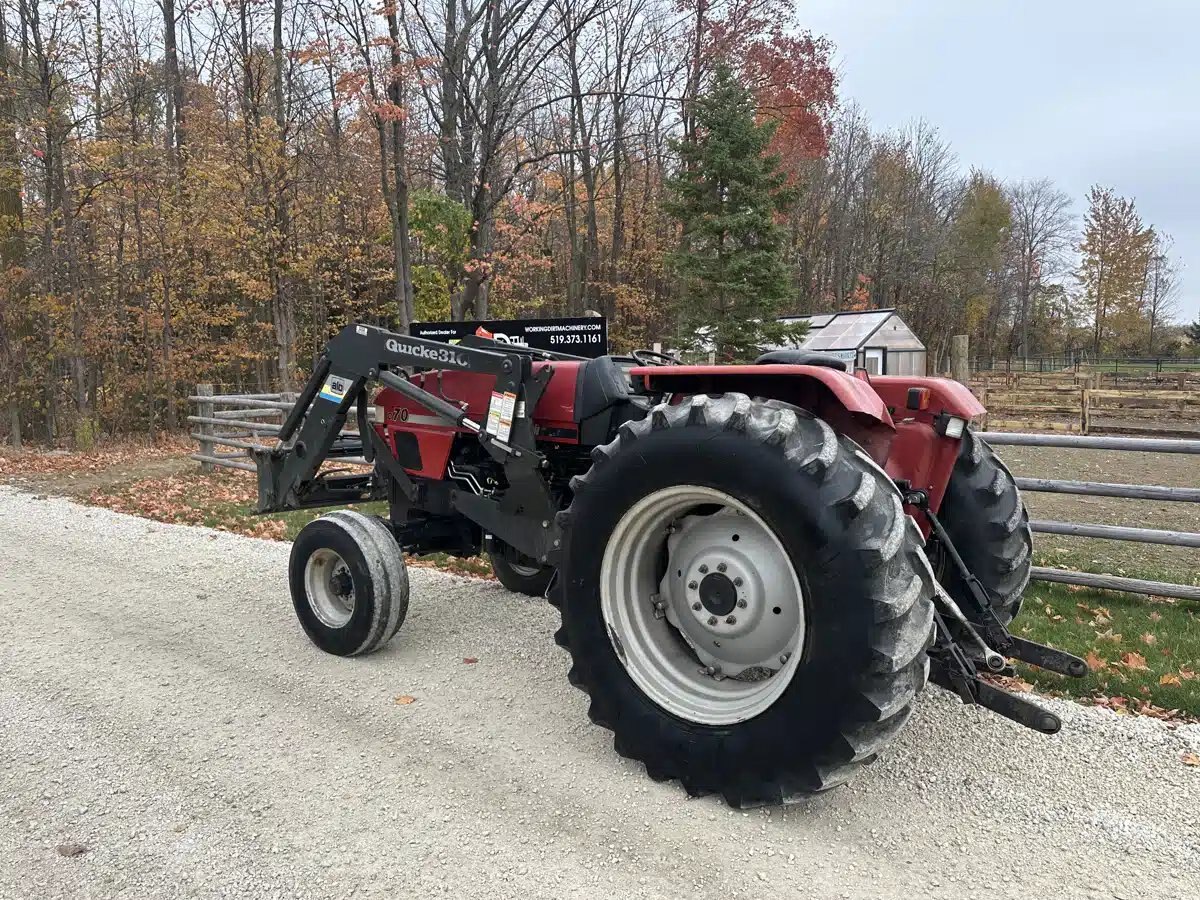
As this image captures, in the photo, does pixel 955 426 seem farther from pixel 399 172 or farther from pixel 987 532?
pixel 399 172

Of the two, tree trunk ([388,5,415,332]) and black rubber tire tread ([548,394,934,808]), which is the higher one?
tree trunk ([388,5,415,332])

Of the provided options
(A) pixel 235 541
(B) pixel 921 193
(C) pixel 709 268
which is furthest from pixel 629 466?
(B) pixel 921 193

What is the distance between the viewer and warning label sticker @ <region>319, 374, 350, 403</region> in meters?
4.67

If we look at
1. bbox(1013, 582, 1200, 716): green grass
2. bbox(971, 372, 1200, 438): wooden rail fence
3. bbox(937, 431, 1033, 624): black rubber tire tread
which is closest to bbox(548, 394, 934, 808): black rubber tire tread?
bbox(937, 431, 1033, 624): black rubber tire tread

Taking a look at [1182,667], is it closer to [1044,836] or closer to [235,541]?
[1044,836]

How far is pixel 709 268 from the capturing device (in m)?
18.9

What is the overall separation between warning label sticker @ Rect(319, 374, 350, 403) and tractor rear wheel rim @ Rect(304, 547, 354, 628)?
87cm

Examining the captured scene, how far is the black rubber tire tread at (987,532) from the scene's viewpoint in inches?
147

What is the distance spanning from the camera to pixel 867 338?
23516 mm

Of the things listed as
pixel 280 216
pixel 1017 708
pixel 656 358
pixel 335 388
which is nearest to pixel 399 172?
pixel 280 216

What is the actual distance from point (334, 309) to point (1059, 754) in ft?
72.9

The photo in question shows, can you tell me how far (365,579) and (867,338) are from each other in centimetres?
2151

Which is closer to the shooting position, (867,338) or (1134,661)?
(1134,661)

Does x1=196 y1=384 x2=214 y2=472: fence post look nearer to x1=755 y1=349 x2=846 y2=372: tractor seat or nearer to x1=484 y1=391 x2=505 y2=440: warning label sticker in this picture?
x1=484 y1=391 x2=505 y2=440: warning label sticker
